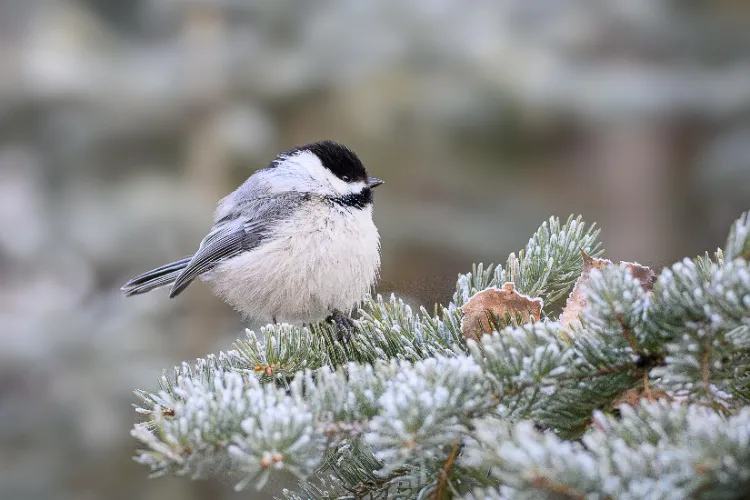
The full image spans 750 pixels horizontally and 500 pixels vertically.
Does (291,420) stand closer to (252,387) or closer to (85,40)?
(252,387)

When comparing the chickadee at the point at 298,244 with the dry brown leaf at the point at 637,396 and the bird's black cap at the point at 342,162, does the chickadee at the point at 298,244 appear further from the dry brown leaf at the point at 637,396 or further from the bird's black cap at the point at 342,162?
the dry brown leaf at the point at 637,396

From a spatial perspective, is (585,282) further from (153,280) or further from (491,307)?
(153,280)

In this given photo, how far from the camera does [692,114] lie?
300 centimetres

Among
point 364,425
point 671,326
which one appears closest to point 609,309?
point 671,326

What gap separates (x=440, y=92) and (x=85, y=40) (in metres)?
1.34

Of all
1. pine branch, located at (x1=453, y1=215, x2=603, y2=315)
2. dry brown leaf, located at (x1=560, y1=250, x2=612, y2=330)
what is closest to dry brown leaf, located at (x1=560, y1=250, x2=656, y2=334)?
dry brown leaf, located at (x1=560, y1=250, x2=612, y2=330)

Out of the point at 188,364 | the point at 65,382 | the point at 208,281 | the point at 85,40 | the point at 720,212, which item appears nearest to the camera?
the point at 188,364

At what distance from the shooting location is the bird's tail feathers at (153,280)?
1.26 m

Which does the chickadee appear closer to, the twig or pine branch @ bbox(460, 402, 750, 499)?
the twig

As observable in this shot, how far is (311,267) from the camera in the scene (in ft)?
3.29

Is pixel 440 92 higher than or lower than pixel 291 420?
higher

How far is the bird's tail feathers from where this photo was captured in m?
1.26

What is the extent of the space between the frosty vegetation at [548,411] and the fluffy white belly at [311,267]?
1.49ft

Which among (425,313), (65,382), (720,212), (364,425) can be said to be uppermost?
(720,212)
